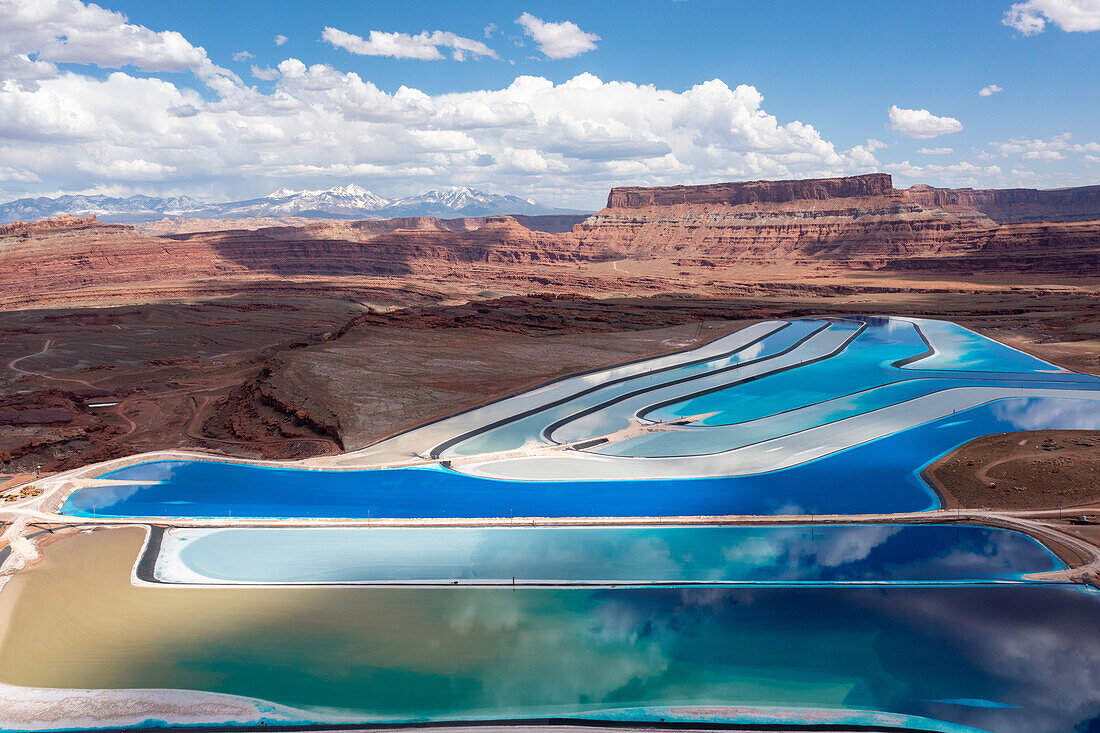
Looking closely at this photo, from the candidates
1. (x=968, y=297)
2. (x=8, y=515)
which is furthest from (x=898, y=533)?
(x=968, y=297)

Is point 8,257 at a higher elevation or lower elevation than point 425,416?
higher

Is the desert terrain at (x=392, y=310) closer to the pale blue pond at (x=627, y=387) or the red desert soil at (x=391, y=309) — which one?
the red desert soil at (x=391, y=309)

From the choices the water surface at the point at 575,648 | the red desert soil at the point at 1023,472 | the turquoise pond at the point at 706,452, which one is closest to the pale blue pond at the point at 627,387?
the turquoise pond at the point at 706,452

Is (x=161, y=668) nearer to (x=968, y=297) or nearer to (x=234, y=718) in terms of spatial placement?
(x=234, y=718)

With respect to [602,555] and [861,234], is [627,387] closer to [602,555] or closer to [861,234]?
[602,555]

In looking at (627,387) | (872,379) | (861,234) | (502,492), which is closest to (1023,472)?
(502,492)
